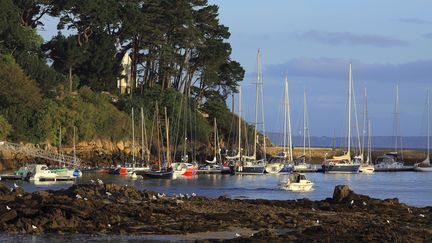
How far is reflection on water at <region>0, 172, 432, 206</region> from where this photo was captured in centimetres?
5972

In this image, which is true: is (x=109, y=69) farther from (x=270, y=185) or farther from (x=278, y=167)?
(x=270, y=185)

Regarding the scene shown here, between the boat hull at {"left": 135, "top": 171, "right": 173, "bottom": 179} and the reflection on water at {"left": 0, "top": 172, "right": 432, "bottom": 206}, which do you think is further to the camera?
the boat hull at {"left": 135, "top": 171, "right": 173, "bottom": 179}

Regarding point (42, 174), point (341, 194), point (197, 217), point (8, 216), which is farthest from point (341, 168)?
point (8, 216)

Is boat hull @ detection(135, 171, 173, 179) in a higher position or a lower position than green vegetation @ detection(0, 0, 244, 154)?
lower

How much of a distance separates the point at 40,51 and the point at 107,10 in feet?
25.1

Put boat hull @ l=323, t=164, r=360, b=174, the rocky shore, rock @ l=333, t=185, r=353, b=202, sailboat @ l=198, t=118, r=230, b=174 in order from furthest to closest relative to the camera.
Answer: boat hull @ l=323, t=164, r=360, b=174 < sailboat @ l=198, t=118, r=230, b=174 < rock @ l=333, t=185, r=353, b=202 < the rocky shore

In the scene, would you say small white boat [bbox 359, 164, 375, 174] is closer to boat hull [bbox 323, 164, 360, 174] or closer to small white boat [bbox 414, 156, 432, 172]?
boat hull [bbox 323, 164, 360, 174]

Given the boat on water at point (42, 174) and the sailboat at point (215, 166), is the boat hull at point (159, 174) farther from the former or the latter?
the sailboat at point (215, 166)

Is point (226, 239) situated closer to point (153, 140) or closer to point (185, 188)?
point (185, 188)

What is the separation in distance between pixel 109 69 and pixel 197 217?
61748 millimetres

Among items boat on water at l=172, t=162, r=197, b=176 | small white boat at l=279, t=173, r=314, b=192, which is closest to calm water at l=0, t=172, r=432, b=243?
small white boat at l=279, t=173, r=314, b=192

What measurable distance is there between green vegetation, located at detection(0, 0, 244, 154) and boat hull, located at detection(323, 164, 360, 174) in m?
14.8

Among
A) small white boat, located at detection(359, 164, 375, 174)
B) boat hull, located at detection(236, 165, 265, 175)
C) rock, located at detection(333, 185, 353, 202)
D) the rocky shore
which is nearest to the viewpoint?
the rocky shore

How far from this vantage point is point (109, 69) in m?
95.4
